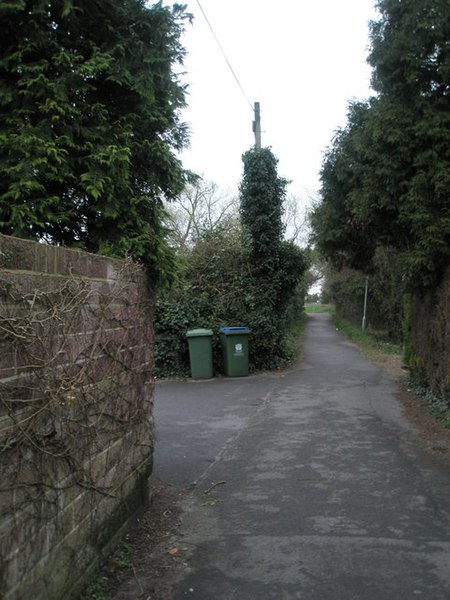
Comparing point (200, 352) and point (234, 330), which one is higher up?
point (234, 330)

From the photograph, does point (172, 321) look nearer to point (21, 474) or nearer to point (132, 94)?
point (132, 94)

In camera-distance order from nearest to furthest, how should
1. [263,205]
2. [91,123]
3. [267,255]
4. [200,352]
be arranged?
[91,123], [200,352], [267,255], [263,205]

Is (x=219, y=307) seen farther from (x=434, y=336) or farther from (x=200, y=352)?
(x=434, y=336)

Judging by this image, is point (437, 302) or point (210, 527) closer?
point (210, 527)

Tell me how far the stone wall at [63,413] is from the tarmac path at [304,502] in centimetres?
75

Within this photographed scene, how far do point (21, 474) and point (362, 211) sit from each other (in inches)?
344

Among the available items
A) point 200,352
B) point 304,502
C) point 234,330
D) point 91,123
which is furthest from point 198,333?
point 91,123

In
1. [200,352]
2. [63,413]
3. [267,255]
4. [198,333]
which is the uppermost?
[267,255]

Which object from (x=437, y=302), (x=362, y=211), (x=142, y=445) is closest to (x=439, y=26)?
(x=362, y=211)

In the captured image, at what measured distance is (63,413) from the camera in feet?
10.9

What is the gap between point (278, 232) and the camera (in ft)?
52.1

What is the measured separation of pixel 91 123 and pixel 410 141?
623cm

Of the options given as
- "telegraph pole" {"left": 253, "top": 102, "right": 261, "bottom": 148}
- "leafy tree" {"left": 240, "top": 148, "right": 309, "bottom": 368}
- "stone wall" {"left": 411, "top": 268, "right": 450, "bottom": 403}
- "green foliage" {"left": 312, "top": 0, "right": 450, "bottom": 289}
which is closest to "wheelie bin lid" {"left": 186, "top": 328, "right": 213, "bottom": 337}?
"leafy tree" {"left": 240, "top": 148, "right": 309, "bottom": 368}

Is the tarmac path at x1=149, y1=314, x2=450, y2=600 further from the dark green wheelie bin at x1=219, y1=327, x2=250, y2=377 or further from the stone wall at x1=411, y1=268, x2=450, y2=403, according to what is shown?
the dark green wheelie bin at x1=219, y1=327, x2=250, y2=377
